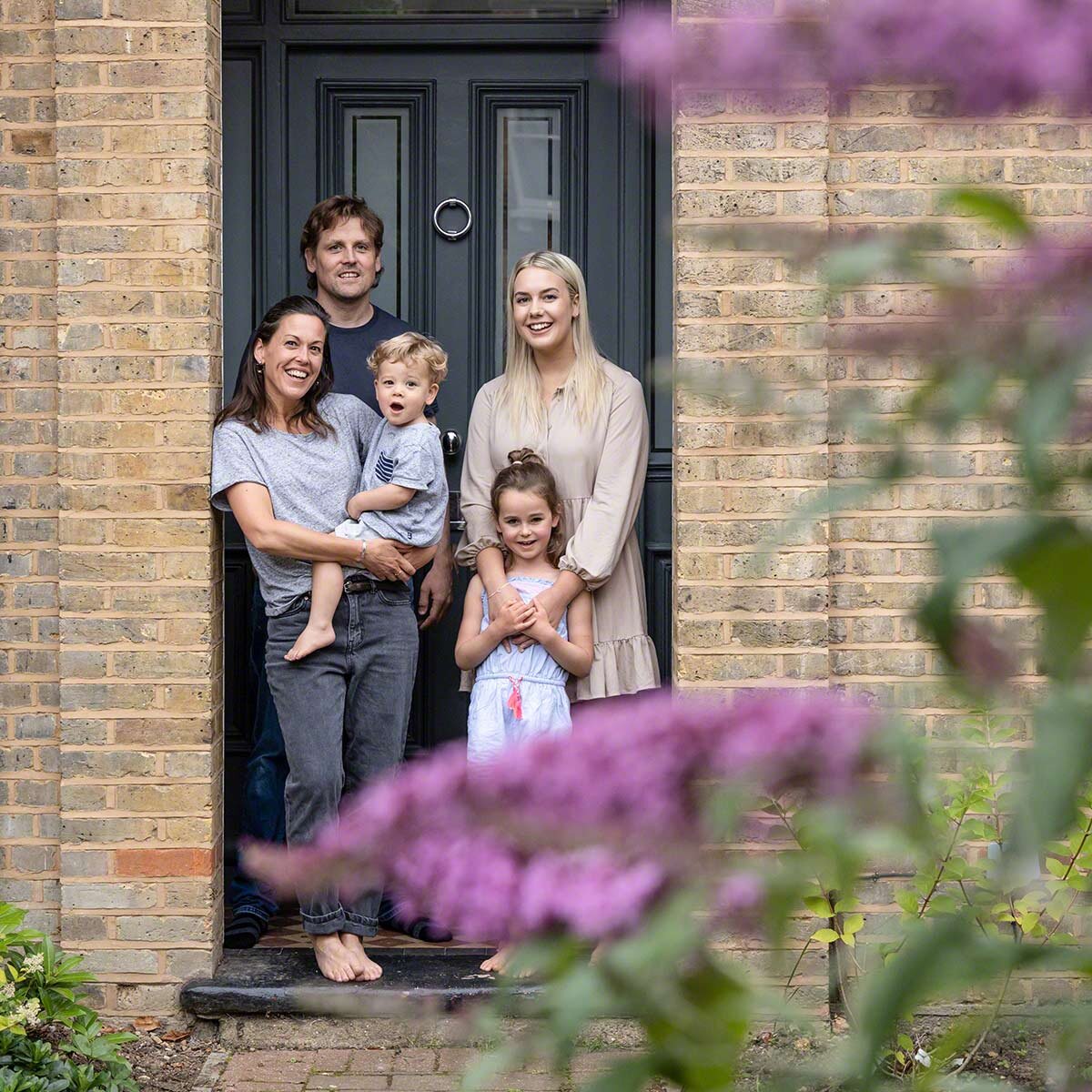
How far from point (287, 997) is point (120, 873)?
587 millimetres

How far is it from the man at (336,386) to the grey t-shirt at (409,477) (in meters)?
0.26

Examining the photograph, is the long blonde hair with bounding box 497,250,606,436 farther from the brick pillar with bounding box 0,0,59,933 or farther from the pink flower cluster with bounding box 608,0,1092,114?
the pink flower cluster with bounding box 608,0,1092,114

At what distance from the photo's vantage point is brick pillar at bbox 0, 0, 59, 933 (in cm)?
447

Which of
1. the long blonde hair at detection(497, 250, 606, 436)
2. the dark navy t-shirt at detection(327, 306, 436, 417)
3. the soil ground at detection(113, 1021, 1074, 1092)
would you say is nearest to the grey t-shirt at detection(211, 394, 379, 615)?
the dark navy t-shirt at detection(327, 306, 436, 417)

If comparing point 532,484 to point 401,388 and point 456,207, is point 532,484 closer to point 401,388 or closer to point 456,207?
point 401,388

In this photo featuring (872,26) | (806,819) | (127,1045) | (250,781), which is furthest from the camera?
(250,781)

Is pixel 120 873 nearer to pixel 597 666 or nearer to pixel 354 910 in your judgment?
pixel 354 910

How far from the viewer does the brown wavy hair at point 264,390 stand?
4480mm

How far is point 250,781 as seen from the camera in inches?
201

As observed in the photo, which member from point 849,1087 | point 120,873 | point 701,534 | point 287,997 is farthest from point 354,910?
point 849,1087

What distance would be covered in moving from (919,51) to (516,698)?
13.0 feet

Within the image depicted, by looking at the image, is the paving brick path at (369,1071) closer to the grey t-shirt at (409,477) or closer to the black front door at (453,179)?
the black front door at (453,179)

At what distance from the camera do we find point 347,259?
482 centimetres

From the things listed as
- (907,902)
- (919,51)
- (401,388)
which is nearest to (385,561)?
(401,388)
